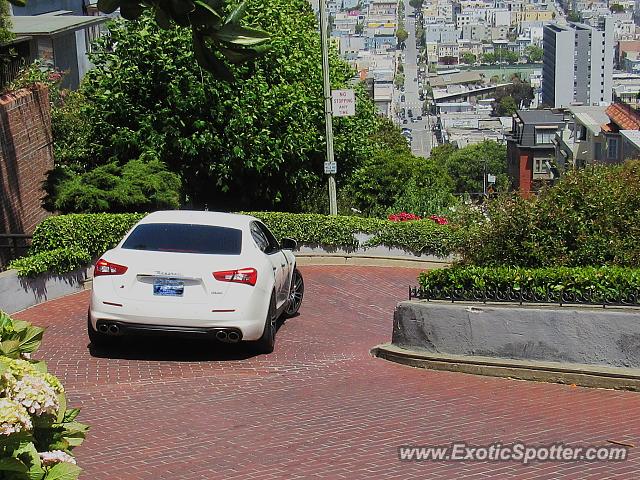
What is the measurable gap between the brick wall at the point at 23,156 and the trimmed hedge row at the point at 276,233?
1.90 metres

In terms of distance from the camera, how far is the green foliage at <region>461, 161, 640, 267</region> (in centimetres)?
1075

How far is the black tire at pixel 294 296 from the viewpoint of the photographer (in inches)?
530

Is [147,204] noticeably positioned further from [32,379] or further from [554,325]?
[32,379]

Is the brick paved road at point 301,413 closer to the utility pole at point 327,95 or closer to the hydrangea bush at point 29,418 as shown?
the hydrangea bush at point 29,418

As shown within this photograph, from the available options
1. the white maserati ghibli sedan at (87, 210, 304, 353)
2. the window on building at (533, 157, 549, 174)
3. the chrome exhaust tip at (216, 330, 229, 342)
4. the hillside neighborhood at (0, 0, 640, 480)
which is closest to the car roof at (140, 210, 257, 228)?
the hillside neighborhood at (0, 0, 640, 480)

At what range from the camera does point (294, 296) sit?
44.9 ft

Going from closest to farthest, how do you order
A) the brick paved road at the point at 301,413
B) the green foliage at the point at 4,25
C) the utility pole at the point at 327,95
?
the brick paved road at the point at 301,413, the green foliage at the point at 4,25, the utility pole at the point at 327,95

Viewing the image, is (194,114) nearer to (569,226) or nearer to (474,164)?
(569,226)

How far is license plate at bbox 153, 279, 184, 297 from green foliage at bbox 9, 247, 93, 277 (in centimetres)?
429

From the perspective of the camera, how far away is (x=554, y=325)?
9.76m

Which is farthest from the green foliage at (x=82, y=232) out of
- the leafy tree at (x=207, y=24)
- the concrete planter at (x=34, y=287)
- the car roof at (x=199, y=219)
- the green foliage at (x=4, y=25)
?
the leafy tree at (x=207, y=24)

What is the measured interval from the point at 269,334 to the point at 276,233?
8.52 metres

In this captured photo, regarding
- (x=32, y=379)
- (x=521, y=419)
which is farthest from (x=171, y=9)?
(x=521, y=419)

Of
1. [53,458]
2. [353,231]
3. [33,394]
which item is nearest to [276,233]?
[353,231]
